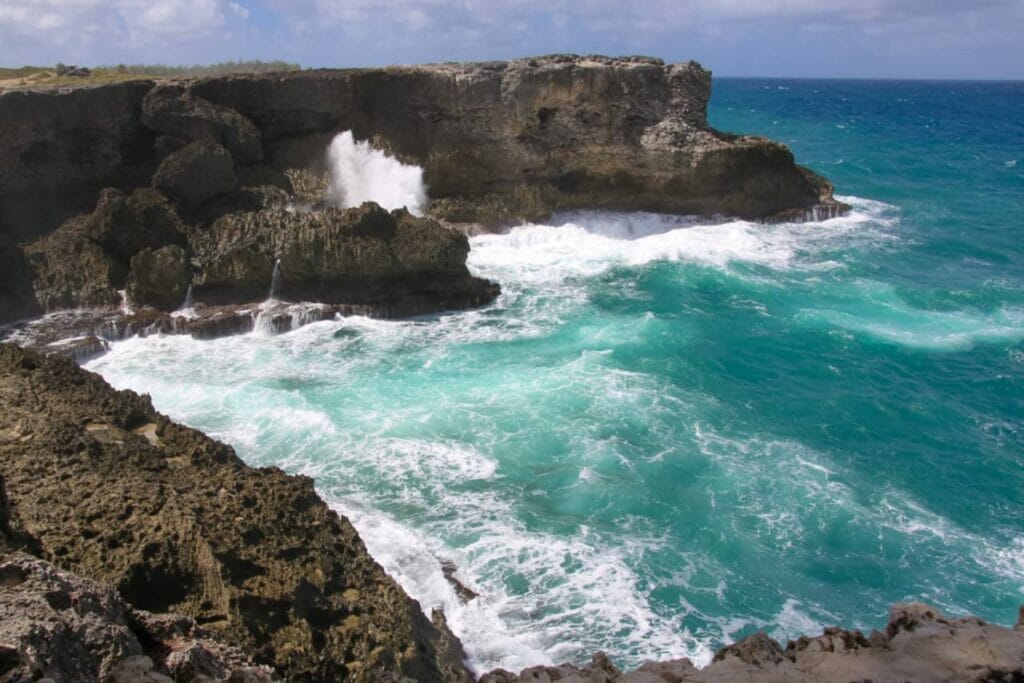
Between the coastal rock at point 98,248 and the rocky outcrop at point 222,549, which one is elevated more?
the coastal rock at point 98,248

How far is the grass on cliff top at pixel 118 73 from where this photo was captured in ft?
117

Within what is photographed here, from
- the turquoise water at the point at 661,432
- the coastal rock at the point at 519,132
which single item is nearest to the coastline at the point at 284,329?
the coastal rock at the point at 519,132

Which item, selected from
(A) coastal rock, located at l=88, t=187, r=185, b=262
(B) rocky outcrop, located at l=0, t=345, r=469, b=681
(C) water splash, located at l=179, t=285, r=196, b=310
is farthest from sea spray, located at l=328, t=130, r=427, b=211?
(B) rocky outcrop, located at l=0, t=345, r=469, b=681

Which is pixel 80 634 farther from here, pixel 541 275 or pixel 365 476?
pixel 541 275

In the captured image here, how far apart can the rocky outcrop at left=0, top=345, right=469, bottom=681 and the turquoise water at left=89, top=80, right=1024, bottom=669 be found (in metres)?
2.84

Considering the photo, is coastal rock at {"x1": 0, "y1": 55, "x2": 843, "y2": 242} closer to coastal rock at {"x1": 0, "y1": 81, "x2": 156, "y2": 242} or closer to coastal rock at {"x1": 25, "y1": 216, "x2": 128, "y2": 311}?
coastal rock at {"x1": 0, "y1": 81, "x2": 156, "y2": 242}

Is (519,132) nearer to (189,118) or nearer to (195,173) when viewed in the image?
(189,118)

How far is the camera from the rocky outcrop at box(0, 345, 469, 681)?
35.4 feet

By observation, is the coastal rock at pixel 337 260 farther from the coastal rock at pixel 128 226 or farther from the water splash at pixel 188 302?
the coastal rock at pixel 128 226

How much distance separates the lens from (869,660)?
912cm

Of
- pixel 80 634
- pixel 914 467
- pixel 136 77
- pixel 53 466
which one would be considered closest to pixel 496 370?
pixel 914 467

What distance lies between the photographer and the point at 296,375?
2458 centimetres

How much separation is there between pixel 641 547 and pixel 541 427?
5.37 metres

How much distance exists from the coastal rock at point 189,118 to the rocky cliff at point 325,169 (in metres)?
0.08
